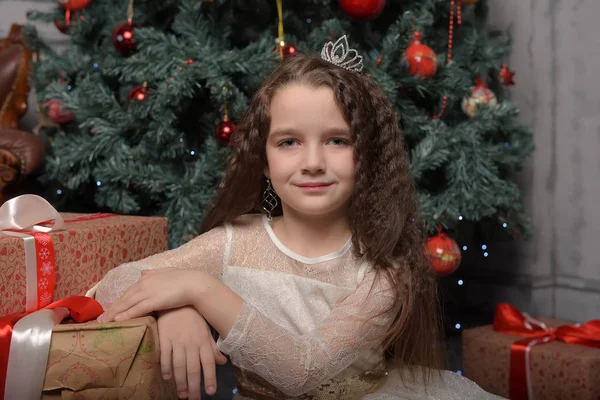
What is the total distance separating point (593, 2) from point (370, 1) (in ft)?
3.83

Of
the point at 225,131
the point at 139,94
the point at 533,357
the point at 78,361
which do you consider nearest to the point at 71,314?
the point at 78,361

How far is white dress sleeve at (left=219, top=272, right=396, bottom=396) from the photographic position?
4.03ft

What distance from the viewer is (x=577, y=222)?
308cm

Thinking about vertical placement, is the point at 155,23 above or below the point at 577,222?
above

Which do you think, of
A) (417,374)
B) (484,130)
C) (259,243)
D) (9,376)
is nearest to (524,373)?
(417,374)

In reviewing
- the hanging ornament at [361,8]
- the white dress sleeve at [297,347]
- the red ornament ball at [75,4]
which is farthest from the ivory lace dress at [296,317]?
the red ornament ball at [75,4]

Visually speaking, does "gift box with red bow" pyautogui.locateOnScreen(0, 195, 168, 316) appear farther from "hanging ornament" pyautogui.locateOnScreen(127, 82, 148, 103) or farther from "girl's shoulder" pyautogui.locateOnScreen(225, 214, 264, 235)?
"hanging ornament" pyautogui.locateOnScreen(127, 82, 148, 103)

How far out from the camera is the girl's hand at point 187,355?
1157 millimetres

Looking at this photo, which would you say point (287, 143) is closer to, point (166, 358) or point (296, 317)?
point (296, 317)

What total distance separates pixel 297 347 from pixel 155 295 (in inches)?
10.9

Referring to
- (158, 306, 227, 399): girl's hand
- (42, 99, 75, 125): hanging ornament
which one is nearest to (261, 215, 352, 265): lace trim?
(158, 306, 227, 399): girl's hand

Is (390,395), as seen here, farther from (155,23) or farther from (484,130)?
(155,23)

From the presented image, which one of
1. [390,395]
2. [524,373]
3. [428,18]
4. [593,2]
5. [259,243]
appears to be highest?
[593,2]

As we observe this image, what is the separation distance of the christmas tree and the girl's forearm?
44.0 inches
